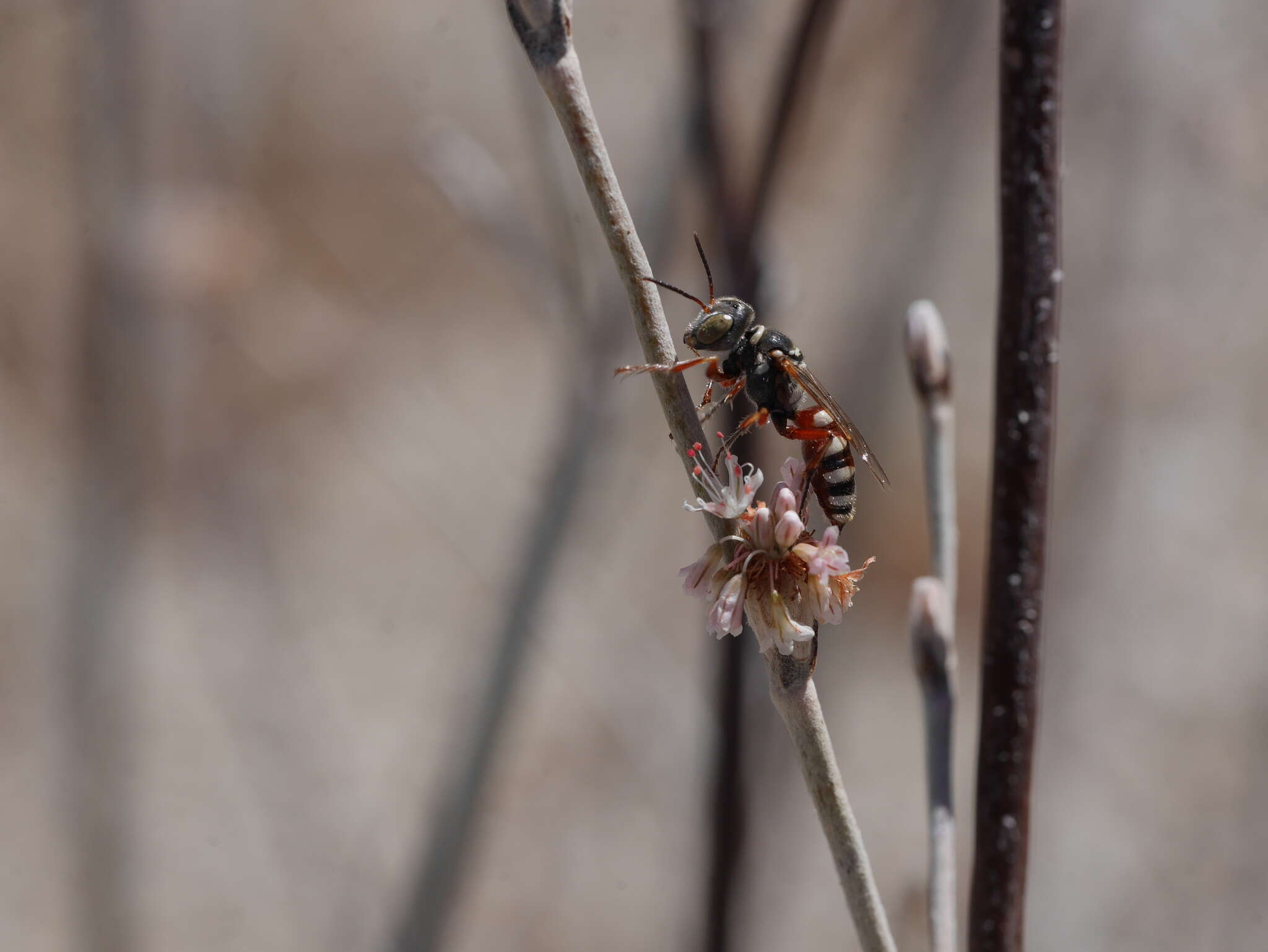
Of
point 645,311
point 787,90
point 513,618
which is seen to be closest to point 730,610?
point 645,311

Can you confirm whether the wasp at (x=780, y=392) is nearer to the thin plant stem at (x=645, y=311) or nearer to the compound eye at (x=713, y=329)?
the compound eye at (x=713, y=329)

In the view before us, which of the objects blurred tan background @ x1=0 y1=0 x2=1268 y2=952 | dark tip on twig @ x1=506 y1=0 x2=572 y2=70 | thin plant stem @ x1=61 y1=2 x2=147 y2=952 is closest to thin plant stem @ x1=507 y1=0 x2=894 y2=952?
dark tip on twig @ x1=506 y1=0 x2=572 y2=70

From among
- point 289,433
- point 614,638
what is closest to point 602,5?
point 289,433

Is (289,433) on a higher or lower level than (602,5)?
lower

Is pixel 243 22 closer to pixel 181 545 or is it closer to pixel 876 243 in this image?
pixel 181 545

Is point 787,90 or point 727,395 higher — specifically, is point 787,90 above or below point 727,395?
above

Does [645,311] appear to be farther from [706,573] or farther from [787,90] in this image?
[787,90]
